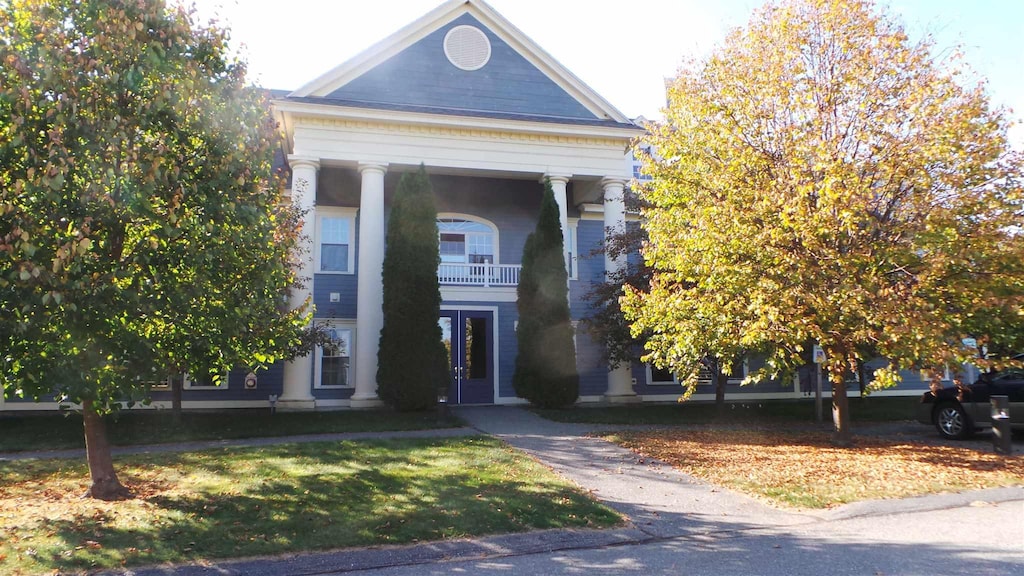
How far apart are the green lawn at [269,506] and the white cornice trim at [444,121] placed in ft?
29.5

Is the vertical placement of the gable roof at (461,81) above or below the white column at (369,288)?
above

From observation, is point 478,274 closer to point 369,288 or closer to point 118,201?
point 369,288

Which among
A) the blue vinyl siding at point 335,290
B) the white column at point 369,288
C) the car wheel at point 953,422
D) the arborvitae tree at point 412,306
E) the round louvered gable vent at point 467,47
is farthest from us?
the blue vinyl siding at point 335,290

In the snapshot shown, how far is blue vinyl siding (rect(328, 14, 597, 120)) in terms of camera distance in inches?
632

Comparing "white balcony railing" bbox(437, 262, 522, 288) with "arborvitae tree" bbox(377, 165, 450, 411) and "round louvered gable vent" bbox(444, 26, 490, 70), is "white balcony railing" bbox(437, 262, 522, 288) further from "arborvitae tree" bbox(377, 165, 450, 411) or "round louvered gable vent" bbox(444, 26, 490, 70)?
"round louvered gable vent" bbox(444, 26, 490, 70)

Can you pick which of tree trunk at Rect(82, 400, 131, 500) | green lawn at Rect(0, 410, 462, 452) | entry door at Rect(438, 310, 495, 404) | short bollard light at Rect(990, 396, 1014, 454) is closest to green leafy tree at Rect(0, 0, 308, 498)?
tree trunk at Rect(82, 400, 131, 500)

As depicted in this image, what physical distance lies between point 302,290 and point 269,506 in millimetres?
8942

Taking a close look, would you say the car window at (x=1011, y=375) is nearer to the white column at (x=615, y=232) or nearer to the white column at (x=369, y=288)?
the white column at (x=615, y=232)

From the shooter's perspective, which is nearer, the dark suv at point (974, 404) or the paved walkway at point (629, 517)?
the paved walkway at point (629, 517)

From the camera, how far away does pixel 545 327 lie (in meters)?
15.2

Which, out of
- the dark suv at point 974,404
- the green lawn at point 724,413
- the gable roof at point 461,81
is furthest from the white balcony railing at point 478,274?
the dark suv at point 974,404

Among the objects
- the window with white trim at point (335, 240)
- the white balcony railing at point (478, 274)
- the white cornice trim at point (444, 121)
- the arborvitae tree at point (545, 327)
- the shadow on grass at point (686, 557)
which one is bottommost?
the shadow on grass at point (686, 557)

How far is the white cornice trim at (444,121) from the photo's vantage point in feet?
49.9

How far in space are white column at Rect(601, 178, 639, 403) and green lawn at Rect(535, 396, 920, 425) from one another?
51cm
